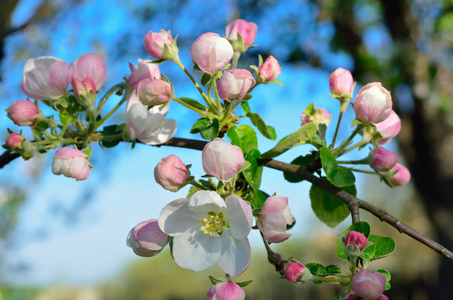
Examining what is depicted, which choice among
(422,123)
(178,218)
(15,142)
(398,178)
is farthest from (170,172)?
(422,123)

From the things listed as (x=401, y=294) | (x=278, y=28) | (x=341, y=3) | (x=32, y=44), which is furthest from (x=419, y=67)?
(x=401, y=294)

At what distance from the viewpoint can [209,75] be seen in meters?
0.67

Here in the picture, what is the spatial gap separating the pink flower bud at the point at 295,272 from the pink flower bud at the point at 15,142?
0.45m

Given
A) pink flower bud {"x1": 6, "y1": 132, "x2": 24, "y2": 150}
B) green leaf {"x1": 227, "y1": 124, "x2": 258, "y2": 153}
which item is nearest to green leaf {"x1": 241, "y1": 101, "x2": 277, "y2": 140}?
green leaf {"x1": 227, "y1": 124, "x2": 258, "y2": 153}

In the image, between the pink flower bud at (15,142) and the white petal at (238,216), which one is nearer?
the white petal at (238,216)

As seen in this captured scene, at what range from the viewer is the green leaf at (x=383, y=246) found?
0.58 m

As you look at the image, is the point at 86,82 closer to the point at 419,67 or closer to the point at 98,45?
the point at 419,67

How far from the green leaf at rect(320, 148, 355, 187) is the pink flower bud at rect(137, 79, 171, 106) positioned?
24 cm

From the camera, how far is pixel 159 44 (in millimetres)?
703

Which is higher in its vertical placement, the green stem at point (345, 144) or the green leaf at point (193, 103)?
the green leaf at point (193, 103)

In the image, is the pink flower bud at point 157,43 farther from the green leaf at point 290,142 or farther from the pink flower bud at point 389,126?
the pink flower bud at point 389,126

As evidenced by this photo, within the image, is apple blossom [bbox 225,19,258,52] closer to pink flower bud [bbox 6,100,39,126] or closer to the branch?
the branch

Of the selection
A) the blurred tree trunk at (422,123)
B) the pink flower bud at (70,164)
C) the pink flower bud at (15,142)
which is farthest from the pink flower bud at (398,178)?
the blurred tree trunk at (422,123)

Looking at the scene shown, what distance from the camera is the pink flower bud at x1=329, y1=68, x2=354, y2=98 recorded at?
2.36ft
